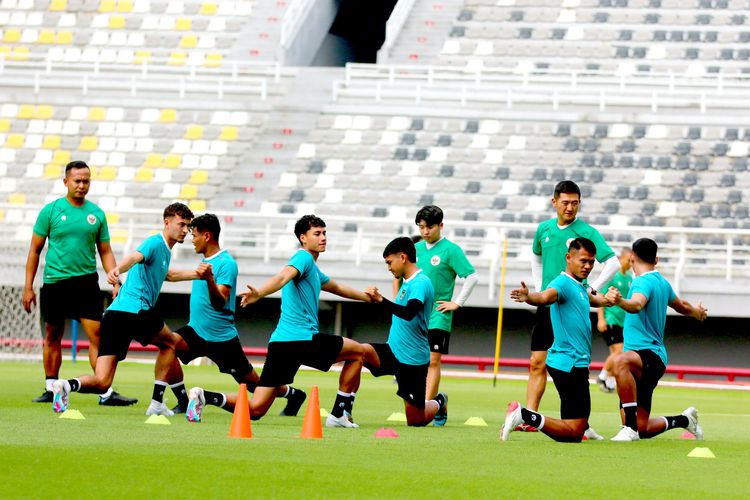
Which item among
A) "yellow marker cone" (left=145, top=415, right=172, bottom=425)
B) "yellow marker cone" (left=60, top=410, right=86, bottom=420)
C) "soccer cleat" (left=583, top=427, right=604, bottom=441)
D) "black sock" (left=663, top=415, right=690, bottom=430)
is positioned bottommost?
"yellow marker cone" (left=60, top=410, right=86, bottom=420)

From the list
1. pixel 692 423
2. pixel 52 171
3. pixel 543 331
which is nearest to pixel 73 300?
pixel 543 331

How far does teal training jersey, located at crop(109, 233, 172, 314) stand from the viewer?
1203 centimetres

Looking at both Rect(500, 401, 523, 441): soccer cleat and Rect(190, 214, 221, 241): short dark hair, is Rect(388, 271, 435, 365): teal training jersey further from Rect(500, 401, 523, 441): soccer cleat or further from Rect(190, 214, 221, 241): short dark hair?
Rect(500, 401, 523, 441): soccer cleat

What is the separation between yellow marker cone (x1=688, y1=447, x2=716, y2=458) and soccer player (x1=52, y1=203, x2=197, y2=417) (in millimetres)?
4105

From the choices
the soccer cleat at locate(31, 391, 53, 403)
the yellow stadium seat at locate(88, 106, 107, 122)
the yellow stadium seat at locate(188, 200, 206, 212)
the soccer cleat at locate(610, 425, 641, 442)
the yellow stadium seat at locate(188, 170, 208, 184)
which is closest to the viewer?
the soccer cleat at locate(610, 425, 641, 442)

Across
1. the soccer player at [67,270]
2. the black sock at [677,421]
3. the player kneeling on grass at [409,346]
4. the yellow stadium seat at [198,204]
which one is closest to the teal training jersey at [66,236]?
the soccer player at [67,270]

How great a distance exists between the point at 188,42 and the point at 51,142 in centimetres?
649

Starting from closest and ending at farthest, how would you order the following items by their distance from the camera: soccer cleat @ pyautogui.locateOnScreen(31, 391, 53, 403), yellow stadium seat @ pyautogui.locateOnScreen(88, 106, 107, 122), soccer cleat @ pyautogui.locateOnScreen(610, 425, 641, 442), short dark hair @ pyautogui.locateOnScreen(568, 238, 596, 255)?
1. short dark hair @ pyautogui.locateOnScreen(568, 238, 596, 255)
2. soccer cleat @ pyautogui.locateOnScreen(610, 425, 641, 442)
3. soccer cleat @ pyautogui.locateOnScreen(31, 391, 53, 403)
4. yellow stadium seat @ pyautogui.locateOnScreen(88, 106, 107, 122)

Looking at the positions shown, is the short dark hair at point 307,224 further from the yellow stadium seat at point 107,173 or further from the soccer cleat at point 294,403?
the yellow stadium seat at point 107,173

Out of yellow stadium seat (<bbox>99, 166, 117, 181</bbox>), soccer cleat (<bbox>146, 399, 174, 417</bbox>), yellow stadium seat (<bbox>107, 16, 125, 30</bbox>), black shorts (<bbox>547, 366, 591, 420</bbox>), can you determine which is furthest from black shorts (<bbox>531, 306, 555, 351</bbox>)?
yellow stadium seat (<bbox>107, 16, 125, 30</bbox>)

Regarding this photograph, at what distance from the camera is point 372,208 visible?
32219 millimetres

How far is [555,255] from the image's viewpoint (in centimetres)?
1222

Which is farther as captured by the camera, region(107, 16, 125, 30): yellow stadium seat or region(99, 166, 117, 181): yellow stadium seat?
region(107, 16, 125, 30): yellow stadium seat

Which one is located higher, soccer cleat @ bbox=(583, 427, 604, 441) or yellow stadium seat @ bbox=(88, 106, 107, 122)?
yellow stadium seat @ bbox=(88, 106, 107, 122)
